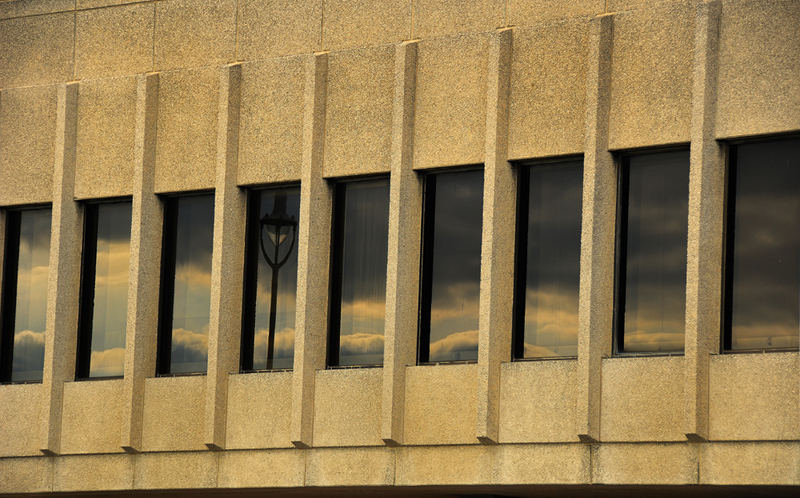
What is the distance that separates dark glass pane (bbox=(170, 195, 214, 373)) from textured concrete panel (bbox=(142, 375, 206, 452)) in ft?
1.47

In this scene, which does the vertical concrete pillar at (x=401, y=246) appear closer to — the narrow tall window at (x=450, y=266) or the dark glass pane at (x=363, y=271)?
the narrow tall window at (x=450, y=266)

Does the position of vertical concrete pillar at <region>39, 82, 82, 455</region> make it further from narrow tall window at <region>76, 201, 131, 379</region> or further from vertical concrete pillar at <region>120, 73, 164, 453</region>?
vertical concrete pillar at <region>120, 73, 164, 453</region>

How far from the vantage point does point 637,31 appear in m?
22.5

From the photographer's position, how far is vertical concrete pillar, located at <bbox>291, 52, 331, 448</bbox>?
24.6 m

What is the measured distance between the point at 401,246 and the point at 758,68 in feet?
18.4

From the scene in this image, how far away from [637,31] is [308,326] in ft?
20.8

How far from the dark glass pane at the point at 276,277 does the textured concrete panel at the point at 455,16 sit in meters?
3.23

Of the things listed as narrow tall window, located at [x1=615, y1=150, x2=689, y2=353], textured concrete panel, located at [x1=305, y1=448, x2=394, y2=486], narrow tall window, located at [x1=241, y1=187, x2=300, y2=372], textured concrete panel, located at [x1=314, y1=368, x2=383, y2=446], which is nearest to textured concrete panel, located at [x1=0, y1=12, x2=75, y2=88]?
narrow tall window, located at [x1=241, y1=187, x2=300, y2=372]

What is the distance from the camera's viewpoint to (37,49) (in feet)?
93.1

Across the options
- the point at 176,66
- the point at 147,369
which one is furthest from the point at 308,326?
the point at 176,66

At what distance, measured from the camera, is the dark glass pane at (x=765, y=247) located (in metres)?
21.3

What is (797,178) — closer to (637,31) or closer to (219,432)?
(637,31)

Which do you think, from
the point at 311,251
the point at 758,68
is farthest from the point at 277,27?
the point at 758,68

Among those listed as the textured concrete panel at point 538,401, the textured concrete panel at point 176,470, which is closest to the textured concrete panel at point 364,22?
the textured concrete panel at point 538,401
